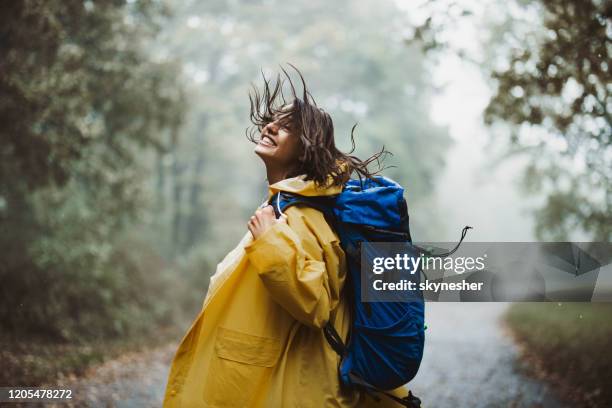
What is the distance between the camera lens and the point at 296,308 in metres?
2.15

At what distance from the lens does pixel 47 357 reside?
23.7 ft

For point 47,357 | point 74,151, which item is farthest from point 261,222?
Result: point 74,151

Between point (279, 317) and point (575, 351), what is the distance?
6.29 m

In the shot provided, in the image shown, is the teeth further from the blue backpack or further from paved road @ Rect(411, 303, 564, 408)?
paved road @ Rect(411, 303, 564, 408)

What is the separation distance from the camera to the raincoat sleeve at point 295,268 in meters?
2.12

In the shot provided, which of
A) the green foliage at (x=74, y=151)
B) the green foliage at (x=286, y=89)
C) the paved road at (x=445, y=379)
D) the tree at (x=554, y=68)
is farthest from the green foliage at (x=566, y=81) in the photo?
the green foliage at (x=286, y=89)

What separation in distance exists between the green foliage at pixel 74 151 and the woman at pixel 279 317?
6.14 metres

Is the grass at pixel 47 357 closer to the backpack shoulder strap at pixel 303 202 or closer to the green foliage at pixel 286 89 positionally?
the backpack shoulder strap at pixel 303 202

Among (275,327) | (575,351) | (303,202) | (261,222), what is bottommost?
(275,327)

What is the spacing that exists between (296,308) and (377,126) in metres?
17.8

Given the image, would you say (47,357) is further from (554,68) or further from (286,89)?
(286,89)

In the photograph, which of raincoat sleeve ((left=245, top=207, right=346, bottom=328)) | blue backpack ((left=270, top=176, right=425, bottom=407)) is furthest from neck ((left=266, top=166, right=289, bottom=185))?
raincoat sleeve ((left=245, top=207, right=346, bottom=328))

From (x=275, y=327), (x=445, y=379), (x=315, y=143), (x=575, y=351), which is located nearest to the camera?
(x=275, y=327)

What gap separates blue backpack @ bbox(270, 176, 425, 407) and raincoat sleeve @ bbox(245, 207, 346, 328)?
139mm
